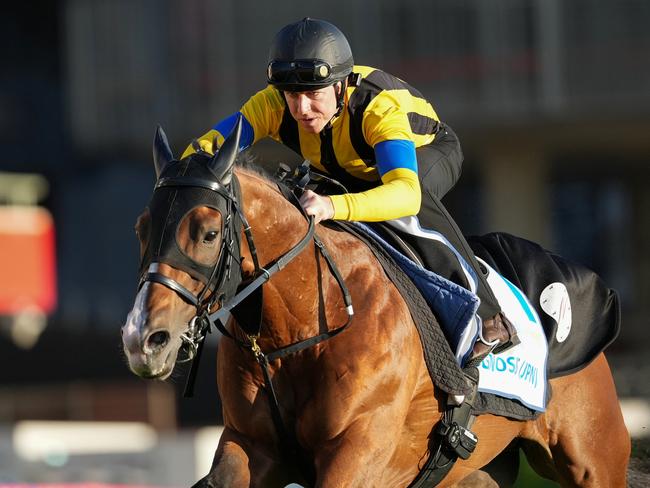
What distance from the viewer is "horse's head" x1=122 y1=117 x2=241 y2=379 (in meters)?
3.99

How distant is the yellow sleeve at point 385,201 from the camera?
4.57 m

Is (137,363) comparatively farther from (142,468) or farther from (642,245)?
(642,245)

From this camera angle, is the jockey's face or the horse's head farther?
the jockey's face

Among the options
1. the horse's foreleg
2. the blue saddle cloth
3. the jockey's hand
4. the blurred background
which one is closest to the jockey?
the jockey's hand

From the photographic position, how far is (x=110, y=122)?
74.9 ft

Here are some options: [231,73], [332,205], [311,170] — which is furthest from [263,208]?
[231,73]

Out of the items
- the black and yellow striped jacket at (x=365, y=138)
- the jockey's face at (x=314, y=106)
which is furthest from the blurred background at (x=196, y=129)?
the jockey's face at (x=314, y=106)

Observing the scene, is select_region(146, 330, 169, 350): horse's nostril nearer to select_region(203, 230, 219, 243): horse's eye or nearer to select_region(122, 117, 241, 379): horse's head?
select_region(122, 117, 241, 379): horse's head

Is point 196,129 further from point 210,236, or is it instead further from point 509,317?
point 210,236

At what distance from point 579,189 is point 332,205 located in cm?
2439

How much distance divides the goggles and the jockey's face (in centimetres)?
7

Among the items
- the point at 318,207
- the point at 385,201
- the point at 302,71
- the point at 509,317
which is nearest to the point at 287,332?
the point at 318,207

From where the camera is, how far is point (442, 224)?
17.2ft

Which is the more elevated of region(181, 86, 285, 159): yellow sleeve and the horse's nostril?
region(181, 86, 285, 159): yellow sleeve
